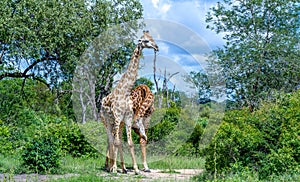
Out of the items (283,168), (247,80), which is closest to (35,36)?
(247,80)

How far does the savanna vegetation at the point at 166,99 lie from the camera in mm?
8148

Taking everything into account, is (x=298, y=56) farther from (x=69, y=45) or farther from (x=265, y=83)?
(x=69, y=45)

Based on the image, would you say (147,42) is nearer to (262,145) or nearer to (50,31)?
(262,145)

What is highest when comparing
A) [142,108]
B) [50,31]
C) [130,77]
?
[50,31]

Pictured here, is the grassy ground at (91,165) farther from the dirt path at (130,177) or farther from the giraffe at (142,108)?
the giraffe at (142,108)

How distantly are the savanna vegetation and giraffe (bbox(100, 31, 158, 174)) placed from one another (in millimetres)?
813

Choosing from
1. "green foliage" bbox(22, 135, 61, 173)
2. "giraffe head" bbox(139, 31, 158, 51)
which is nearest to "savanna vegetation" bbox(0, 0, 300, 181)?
"green foliage" bbox(22, 135, 61, 173)

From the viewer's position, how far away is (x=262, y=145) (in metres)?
8.19

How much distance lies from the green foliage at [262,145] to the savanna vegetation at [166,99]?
0.02 m

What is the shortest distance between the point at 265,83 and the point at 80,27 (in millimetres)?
7993

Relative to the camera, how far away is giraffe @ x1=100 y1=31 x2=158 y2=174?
29.5ft

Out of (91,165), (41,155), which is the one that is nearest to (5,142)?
(91,165)

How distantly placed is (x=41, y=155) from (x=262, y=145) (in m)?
4.38

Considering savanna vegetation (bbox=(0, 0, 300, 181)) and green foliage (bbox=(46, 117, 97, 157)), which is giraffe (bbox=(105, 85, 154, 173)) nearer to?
savanna vegetation (bbox=(0, 0, 300, 181))
